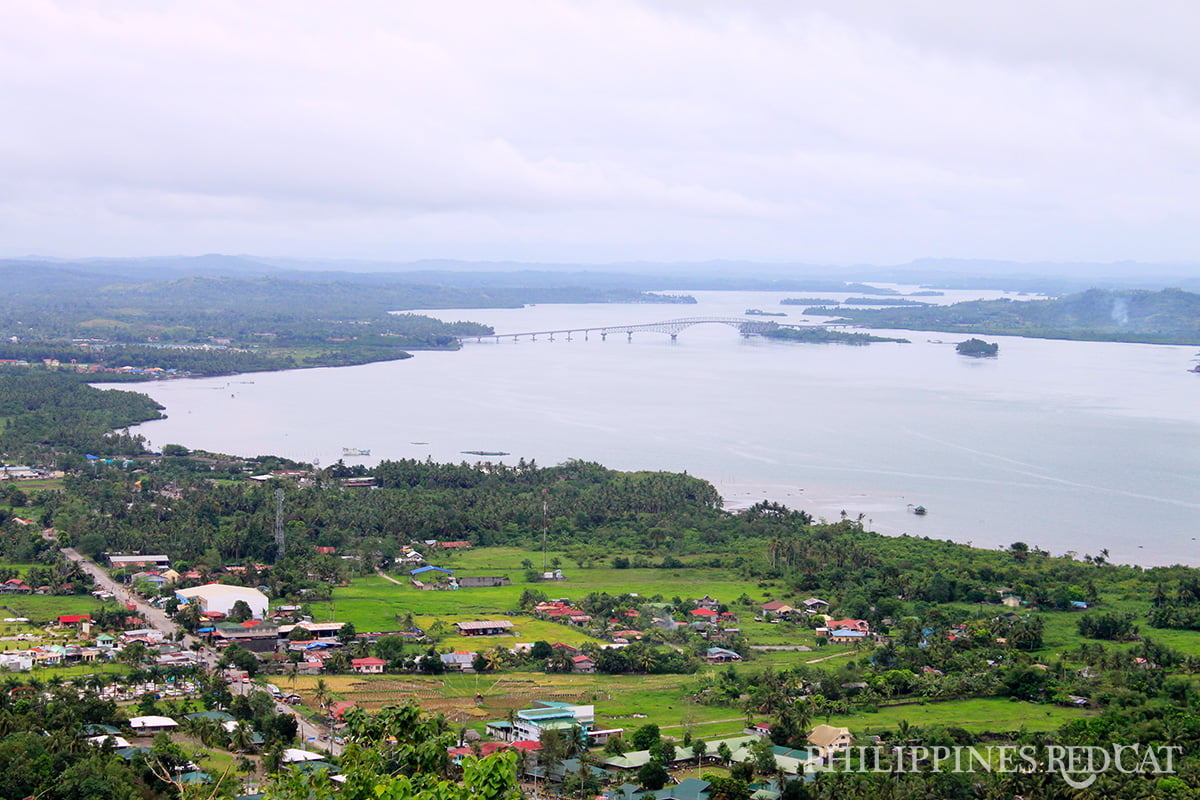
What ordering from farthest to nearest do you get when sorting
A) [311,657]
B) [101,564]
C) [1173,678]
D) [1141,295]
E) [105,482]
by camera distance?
1. [1141,295]
2. [105,482]
3. [101,564]
4. [311,657]
5. [1173,678]

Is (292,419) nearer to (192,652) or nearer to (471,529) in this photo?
(471,529)

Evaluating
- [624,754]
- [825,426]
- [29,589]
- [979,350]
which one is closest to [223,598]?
[29,589]

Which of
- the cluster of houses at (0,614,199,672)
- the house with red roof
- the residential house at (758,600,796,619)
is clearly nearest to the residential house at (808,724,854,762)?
the residential house at (758,600,796,619)

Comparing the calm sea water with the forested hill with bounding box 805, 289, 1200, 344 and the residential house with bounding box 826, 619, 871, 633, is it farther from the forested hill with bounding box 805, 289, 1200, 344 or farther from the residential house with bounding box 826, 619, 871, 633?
the forested hill with bounding box 805, 289, 1200, 344

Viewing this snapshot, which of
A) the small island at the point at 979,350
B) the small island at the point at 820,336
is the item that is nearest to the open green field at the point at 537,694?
the small island at the point at 979,350

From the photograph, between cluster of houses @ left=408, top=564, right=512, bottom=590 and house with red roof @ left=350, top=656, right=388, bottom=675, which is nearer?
house with red roof @ left=350, top=656, right=388, bottom=675

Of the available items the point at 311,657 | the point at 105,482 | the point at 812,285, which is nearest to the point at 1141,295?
the point at 812,285

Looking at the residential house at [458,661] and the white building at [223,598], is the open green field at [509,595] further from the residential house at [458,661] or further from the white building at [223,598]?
the white building at [223,598]

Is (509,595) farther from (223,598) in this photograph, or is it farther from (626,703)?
(626,703)
